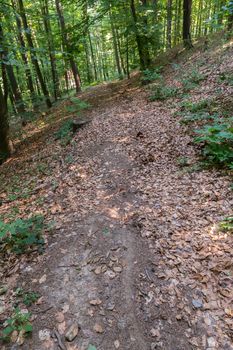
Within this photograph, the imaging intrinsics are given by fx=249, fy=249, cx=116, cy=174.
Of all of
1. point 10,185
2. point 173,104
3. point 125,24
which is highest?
point 125,24

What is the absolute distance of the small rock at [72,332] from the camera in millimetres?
3123

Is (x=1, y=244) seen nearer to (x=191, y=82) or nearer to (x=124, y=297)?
(x=124, y=297)

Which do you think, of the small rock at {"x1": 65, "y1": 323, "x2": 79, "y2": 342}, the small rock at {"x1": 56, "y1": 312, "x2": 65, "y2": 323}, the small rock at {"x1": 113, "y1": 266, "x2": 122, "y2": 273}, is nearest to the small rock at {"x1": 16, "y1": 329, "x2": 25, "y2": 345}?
the small rock at {"x1": 56, "y1": 312, "x2": 65, "y2": 323}

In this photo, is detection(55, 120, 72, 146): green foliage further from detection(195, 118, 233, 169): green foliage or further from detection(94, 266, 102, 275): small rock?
detection(94, 266, 102, 275): small rock

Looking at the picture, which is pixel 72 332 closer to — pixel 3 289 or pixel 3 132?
pixel 3 289

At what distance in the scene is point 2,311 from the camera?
3.57 meters

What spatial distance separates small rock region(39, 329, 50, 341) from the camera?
10.4 feet

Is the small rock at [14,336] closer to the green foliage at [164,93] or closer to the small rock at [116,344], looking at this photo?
the small rock at [116,344]

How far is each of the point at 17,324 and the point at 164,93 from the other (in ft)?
35.4

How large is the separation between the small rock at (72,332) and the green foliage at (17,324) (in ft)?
1.69

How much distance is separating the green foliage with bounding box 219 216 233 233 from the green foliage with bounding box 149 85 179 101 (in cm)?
806

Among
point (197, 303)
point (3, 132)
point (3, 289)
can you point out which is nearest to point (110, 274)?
point (197, 303)

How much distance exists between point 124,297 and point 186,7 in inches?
644

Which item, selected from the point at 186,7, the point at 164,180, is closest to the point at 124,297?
the point at 164,180
